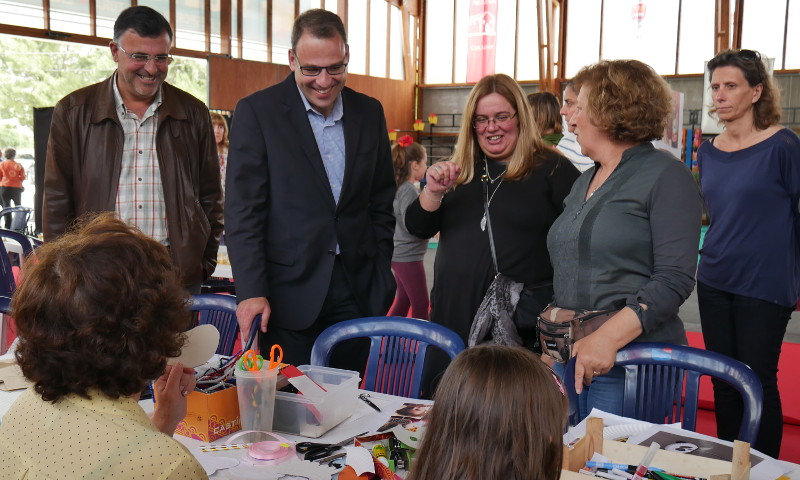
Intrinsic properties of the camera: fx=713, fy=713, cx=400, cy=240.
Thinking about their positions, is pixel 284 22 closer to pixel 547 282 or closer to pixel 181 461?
pixel 547 282

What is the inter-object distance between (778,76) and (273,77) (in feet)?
33.5

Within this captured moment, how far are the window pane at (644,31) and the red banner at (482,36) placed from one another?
8.99 feet

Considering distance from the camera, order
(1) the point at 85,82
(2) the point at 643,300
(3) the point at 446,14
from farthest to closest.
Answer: (3) the point at 446,14 → (1) the point at 85,82 → (2) the point at 643,300

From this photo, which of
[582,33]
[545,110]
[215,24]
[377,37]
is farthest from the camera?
[377,37]

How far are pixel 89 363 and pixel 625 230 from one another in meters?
1.41

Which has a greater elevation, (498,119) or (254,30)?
(254,30)

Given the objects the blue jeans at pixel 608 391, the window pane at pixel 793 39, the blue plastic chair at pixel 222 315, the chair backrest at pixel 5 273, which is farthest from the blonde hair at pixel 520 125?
the window pane at pixel 793 39

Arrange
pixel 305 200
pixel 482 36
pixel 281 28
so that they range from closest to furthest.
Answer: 1. pixel 305 200
2. pixel 281 28
3. pixel 482 36

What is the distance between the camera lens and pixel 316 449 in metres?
1.56

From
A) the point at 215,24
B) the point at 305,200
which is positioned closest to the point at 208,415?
the point at 305,200

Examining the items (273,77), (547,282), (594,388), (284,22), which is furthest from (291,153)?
(284,22)

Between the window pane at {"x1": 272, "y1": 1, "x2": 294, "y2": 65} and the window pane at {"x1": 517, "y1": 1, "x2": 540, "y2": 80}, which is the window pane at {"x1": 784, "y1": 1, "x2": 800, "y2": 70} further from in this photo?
the window pane at {"x1": 272, "y1": 1, "x2": 294, "y2": 65}

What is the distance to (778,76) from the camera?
14.5 metres

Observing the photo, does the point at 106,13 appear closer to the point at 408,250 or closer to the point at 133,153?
the point at 408,250
